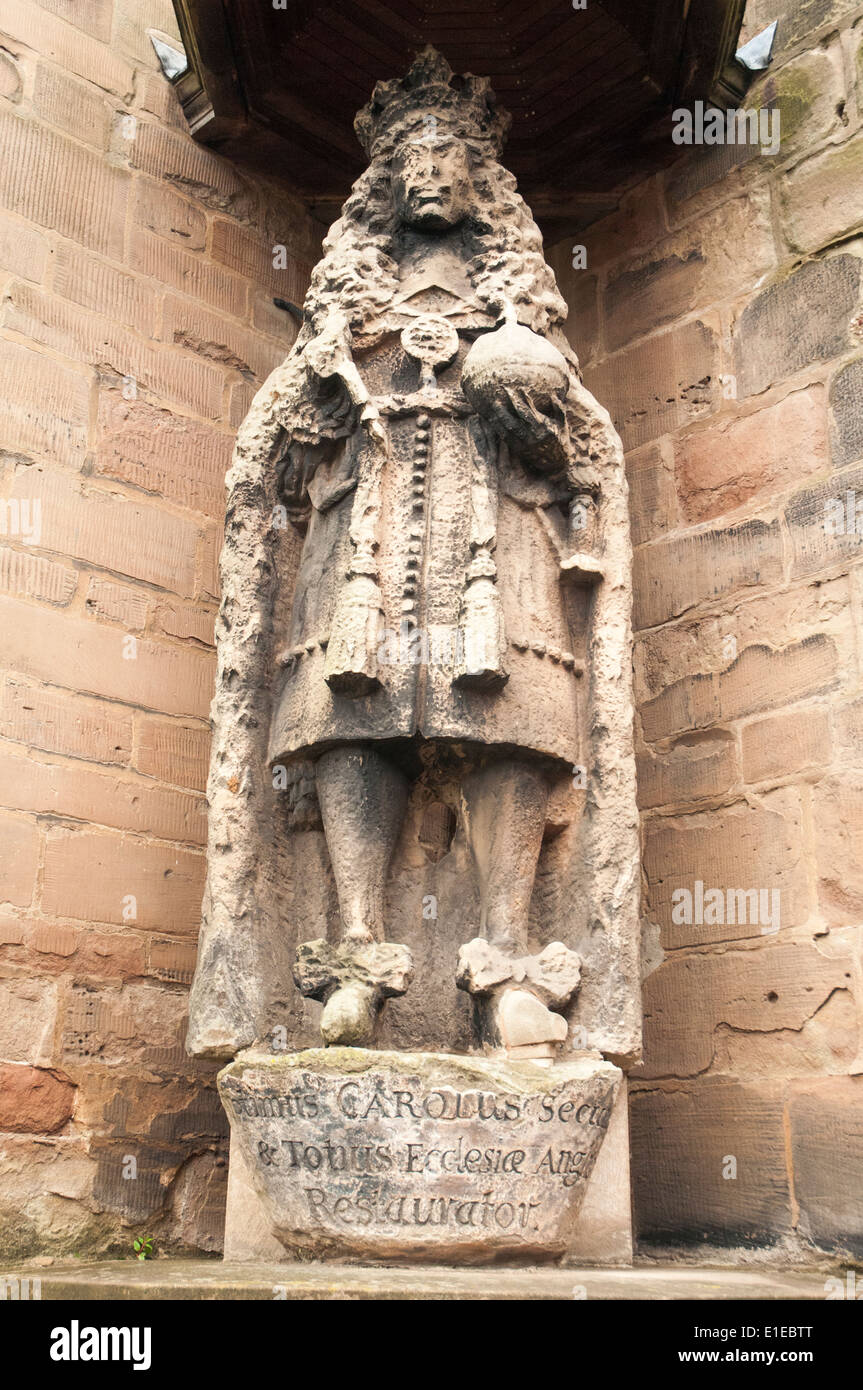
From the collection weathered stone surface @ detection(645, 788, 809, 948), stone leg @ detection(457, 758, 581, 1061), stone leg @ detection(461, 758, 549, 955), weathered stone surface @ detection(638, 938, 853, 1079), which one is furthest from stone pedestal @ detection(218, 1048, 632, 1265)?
weathered stone surface @ detection(645, 788, 809, 948)

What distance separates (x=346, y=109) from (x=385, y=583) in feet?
6.22

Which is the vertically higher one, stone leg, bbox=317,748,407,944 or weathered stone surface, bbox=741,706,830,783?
weathered stone surface, bbox=741,706,830,783

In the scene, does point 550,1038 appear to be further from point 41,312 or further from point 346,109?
point 346,109

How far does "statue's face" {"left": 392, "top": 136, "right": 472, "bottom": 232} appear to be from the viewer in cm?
340

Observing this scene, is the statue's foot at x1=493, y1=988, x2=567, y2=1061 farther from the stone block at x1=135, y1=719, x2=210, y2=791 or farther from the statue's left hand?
the stone block at x1=135, y1=719, x2=210, y2=791

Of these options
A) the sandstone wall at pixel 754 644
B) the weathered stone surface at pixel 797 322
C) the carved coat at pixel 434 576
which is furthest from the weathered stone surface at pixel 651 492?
the carved coat at pixel 434 576

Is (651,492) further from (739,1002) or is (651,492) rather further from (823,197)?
(739,1002)

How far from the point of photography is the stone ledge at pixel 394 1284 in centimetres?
219

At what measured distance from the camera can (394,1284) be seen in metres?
2.24

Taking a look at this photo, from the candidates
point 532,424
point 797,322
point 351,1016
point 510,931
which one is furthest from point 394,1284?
point 797,322

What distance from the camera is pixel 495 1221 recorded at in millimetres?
2594

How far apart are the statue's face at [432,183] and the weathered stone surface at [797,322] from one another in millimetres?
935

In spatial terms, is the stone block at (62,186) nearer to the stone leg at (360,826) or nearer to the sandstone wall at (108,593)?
the sandstone wall at (108,593)

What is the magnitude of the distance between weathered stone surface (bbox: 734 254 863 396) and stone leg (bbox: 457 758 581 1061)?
57.6 inches
